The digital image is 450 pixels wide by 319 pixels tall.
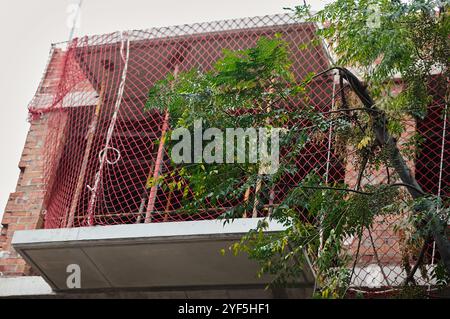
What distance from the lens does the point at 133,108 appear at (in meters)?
10.4

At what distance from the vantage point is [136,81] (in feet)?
33.2

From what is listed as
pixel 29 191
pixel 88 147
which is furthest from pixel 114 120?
pixel 29 191

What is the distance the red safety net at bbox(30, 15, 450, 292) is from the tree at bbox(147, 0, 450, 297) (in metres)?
2.22

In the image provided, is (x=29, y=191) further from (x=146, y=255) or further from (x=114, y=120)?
(x=146, y=255)

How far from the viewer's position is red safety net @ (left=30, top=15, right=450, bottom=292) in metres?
9.42

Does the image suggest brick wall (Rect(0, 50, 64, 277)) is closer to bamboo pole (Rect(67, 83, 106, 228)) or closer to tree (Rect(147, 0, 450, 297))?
bamboo pole (Rect(67, 83, 106, 228))

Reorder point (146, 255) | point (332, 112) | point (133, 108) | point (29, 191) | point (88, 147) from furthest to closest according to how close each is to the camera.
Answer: point (133, 108), point (29, 191), point (88, 147), point (146, 255), point (332, 112)

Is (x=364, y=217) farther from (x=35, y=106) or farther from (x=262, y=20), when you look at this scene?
(x=35, y=106)

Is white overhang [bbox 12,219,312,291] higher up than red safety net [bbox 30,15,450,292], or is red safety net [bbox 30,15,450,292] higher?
red safety net [bbox 30,15,450,292]

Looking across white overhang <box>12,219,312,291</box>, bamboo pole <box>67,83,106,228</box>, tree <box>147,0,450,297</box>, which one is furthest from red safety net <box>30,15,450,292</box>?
tree <box>147,0,450,297</box>

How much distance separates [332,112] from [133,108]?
4.35 meters

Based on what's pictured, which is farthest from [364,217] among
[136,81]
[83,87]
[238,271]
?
[83,87]

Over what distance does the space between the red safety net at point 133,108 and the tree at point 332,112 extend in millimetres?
2223

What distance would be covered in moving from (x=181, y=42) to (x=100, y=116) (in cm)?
145
